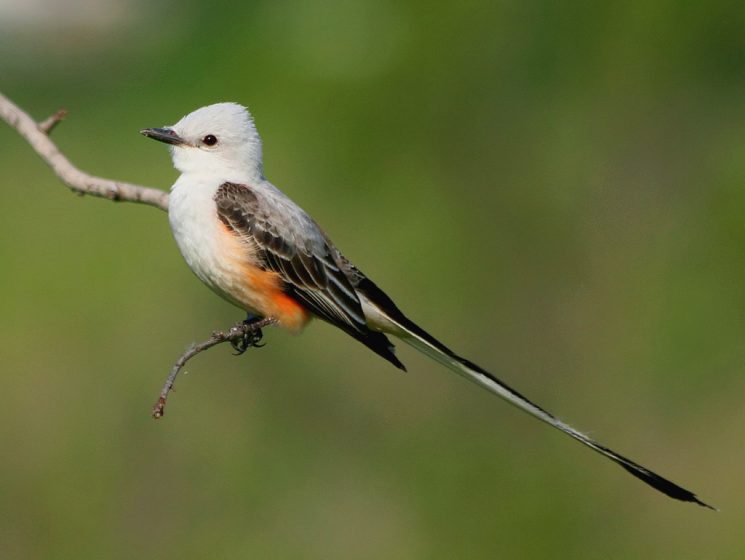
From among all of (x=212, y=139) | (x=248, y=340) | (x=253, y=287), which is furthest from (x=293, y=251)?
(x=212, y=139)

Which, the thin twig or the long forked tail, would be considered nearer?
the thin twig

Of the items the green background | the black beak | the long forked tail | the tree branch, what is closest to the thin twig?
the tree branch

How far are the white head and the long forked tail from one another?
0.58 meters

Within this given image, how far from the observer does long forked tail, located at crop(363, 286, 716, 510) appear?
4.12 metres

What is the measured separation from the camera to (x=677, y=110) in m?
9.80

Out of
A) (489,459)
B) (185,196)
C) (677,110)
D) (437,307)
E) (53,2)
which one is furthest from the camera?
(53,2)

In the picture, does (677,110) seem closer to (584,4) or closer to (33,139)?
(584,4)

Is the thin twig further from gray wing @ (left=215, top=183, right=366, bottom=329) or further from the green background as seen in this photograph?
the green background

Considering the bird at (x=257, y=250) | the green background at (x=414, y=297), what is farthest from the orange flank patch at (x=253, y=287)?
the green background at (x=414, y=297)

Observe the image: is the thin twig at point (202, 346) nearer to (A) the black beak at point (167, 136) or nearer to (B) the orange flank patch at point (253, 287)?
(B) the orange flank patch at point (253, 287)

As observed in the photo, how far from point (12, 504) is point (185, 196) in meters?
3.53

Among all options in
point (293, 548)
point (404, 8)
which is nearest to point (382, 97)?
point (404, 8)

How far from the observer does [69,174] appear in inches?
168

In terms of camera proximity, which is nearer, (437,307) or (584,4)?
(437,307)
